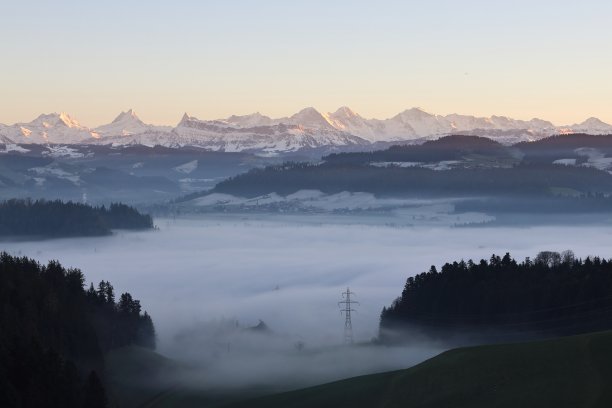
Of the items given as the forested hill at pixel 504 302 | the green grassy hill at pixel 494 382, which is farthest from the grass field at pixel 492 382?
the forested hill at pixel 504 302

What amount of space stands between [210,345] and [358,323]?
32.5 meters

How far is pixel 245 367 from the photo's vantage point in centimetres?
11569

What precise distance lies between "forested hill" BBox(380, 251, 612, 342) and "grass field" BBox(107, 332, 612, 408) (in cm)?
2921

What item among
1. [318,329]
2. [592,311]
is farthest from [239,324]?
[592,311]

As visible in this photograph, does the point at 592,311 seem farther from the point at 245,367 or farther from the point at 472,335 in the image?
the point at 245,367

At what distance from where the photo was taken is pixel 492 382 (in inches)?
2995

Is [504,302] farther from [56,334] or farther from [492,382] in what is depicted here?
[56,334]

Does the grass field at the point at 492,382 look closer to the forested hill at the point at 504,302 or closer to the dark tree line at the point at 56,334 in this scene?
the dark tree line at the point at 56,334

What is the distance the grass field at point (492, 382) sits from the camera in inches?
2758

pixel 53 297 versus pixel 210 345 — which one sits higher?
pixel 53 297

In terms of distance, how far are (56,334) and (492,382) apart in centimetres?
4579

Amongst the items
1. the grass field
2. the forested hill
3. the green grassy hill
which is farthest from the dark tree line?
the forested hill

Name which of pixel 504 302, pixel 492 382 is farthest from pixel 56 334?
pixel 504 302

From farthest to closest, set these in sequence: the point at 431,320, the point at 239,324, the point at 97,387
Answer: the point at 239,324
the point at 431,320
the point at 97,387
